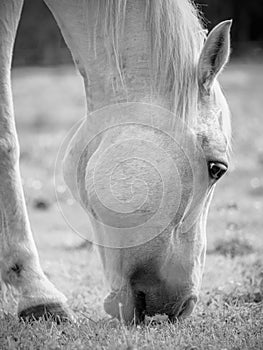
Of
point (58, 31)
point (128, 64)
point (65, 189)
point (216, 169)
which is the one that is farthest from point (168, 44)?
point (58, 31)

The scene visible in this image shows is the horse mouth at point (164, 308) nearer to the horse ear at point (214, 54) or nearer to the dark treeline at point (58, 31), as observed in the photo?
the horse ear at point (214, 54)

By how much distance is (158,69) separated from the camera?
338 cm

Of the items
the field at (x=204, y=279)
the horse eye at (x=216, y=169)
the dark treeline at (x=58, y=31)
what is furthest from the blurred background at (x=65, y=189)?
the horse eye at (x=216, y=169)

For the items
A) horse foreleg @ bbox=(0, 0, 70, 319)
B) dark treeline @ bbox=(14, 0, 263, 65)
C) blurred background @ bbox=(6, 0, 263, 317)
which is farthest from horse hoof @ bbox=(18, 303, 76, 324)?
dark treeline @ bbox=(14, 0, 263, 65)

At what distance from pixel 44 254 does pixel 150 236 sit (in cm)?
326

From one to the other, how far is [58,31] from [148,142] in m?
27.1

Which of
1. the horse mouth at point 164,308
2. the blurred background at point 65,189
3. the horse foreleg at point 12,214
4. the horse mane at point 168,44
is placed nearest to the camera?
the horse mane at point 168,44

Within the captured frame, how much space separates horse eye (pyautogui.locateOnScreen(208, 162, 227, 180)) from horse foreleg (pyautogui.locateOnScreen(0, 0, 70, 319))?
111cm

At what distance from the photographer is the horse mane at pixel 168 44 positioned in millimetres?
3350

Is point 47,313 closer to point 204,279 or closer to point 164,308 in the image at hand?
point 164,308

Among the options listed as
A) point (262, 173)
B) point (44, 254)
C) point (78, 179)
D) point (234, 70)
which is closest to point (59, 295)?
point (78, 179)

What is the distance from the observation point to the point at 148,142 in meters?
3.29

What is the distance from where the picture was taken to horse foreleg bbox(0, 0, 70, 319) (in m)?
3.78

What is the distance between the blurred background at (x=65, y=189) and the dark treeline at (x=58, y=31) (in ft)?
0.57
